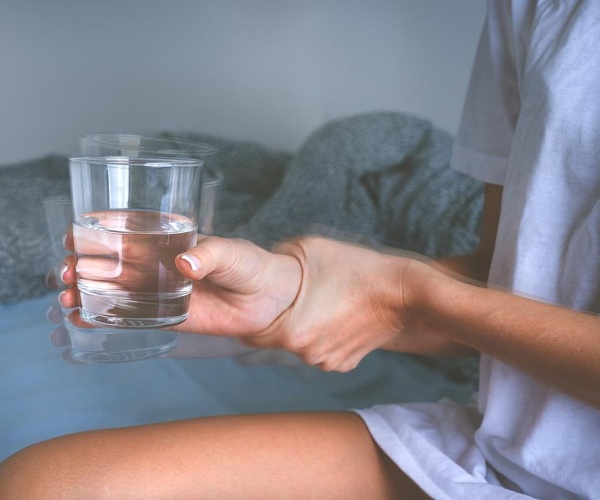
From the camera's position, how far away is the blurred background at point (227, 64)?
2.89 feet

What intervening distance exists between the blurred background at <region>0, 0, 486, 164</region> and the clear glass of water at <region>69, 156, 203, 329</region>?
0.48 metres

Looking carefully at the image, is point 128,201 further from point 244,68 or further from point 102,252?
point 244,68

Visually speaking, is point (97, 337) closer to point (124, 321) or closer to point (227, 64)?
point (124, 321)

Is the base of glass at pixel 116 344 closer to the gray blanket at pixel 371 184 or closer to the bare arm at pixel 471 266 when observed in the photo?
the bare arm at pixel 471 266

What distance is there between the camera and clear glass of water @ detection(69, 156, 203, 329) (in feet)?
1.20

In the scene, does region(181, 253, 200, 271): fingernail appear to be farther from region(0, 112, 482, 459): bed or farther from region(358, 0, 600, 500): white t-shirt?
region(358, 0, 600, 500): white t-shirt

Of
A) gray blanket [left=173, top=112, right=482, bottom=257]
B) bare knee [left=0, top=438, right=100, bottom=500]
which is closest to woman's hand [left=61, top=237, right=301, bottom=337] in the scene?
bare knee [left=0, top=438, right=100, bottom=500]

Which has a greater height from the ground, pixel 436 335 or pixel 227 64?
pixel 227 64

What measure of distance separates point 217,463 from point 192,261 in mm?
176

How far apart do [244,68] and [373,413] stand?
0.70 metres

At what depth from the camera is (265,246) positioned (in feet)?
1.75

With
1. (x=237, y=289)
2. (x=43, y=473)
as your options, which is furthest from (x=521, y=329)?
(x=43, y=473)

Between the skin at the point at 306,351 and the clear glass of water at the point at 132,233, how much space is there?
35 mm

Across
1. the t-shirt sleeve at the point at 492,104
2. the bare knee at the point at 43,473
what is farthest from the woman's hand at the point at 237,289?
the t-shirt sleeve at the point at 492,104
